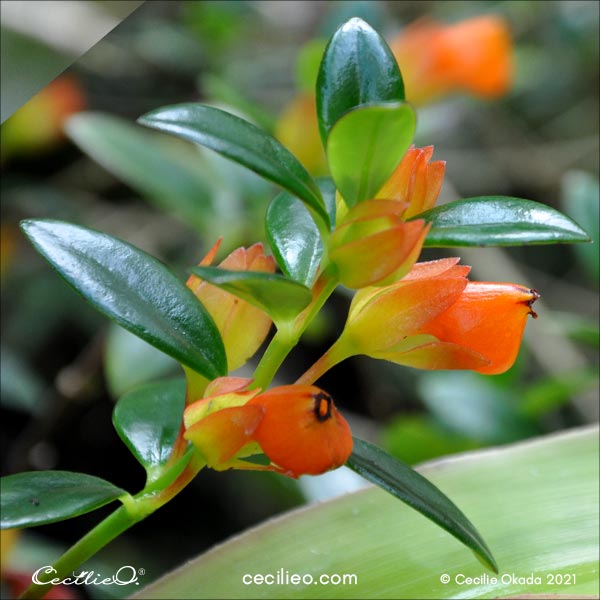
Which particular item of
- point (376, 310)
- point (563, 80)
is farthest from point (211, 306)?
point (563, 80)

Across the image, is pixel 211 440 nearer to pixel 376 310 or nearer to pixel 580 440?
pixel 376 310

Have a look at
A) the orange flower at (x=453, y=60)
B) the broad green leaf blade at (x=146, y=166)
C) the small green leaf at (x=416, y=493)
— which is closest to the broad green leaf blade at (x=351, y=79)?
the small green leaf at (x=416, y=493)

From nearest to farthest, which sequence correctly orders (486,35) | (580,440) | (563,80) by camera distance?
1. (580,440)
2. (486,35)
3. (563,80)

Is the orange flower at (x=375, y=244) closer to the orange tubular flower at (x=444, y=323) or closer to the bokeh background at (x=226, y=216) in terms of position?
the orange tubular flower at (x=444, y=323)

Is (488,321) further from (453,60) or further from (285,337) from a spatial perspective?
(453,60)

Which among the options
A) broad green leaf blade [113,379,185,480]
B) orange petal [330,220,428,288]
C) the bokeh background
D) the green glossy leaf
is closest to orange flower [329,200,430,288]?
orange petal [330,220,428,288]

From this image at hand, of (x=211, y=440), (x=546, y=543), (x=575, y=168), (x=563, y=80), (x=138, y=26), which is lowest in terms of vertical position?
(x=546, y=543)

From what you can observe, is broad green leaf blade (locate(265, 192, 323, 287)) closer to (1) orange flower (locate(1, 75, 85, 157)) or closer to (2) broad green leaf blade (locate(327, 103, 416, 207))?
(2) broad green leaf blade (locate(327, 103, 416, 207))
